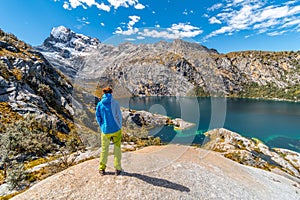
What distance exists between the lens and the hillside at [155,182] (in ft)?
31.6

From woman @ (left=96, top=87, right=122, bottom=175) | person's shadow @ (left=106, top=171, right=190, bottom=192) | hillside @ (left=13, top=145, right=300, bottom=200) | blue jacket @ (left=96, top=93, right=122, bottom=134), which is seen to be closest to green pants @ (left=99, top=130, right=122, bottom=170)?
woman @ (left=96, top=87, right=122, bottom=175)

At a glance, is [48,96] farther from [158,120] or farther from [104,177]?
[158,120]

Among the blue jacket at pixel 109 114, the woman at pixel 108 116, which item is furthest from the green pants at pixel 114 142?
the blue jacket at pixel 109 114

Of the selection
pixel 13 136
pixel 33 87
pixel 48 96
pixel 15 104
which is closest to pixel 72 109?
pixel 48 96

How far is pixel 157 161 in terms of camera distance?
13.7 meters

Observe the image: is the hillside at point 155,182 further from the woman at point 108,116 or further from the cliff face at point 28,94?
the cliff face at point 28,94

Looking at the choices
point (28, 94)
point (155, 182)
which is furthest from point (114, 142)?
point (28, 94)

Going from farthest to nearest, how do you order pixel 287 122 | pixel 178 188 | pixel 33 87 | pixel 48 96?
pixel 287 122
pixel 48 96
pixel 33 87
pixel 178 188

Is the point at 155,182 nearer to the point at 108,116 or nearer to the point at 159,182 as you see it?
the point at 159,182

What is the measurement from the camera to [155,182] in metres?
10.9

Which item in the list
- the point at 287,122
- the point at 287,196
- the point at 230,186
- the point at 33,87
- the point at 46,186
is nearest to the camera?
the point at 46,186

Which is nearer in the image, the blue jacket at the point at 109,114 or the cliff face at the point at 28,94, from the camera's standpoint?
the blue jacket at the point at 109,114

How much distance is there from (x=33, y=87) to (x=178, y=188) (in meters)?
61.1

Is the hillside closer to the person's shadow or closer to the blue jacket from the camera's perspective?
the person's shadow
